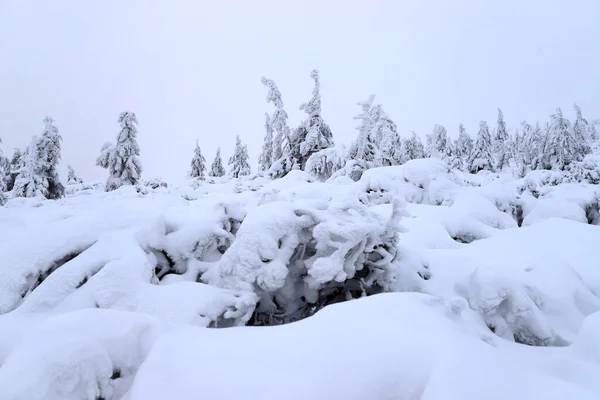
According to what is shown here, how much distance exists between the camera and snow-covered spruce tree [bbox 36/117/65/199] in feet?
80.6

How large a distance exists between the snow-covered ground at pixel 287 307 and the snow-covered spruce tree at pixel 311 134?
17.2 meters

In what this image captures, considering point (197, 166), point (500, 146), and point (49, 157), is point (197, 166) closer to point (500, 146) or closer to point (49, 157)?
point (49, 157)

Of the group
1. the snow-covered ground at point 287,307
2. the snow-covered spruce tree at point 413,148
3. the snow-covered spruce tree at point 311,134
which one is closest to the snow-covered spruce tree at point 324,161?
the snow-covered spruce tree at point 311,134

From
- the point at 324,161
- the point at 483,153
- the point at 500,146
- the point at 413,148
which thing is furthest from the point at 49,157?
the point at 500,146

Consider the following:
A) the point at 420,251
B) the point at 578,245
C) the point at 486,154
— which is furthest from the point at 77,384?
the point at 486,154

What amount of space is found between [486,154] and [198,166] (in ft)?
126

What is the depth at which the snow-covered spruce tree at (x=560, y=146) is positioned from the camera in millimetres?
37406

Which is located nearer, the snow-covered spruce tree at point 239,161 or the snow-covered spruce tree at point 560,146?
the snow-covered spruce tree at point 560,146

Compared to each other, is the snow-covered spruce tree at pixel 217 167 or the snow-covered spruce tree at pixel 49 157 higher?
the snow-covered spruce tree at pixel 49 157

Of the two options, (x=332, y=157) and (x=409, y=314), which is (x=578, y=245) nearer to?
(x=409, y=314)

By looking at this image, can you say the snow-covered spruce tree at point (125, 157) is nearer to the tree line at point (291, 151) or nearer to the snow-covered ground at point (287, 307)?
the tree line at point (291, 151)

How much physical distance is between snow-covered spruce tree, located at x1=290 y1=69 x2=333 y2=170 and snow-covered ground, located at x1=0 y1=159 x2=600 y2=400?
1716 centimetres

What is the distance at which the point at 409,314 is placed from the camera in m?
2.78

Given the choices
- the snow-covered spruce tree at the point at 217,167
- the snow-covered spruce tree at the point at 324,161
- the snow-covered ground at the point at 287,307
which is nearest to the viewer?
the snow-covered ground at the point at 287,307
